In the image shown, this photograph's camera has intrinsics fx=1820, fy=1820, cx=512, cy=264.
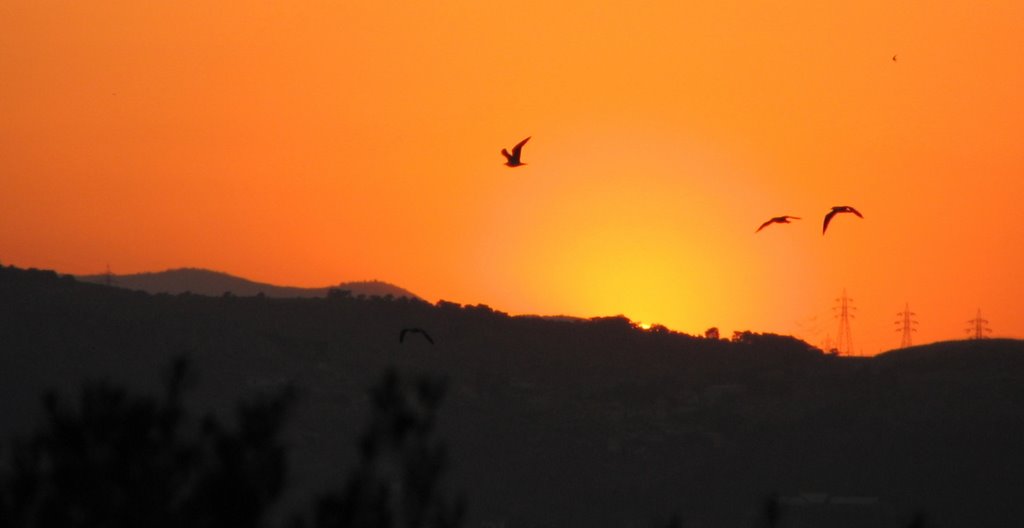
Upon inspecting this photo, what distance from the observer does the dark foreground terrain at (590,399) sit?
66562 mm

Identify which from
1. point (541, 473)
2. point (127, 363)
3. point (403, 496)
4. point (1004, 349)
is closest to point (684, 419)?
point (541, 473)

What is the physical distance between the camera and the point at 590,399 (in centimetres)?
8244

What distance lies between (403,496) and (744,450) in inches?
2431

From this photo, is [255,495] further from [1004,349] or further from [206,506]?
[1004,349]

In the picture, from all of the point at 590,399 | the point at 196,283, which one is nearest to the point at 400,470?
the point at 590,399

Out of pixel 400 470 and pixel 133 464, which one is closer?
pixel 133 464

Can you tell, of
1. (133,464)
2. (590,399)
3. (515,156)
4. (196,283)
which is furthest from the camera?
(196,283)

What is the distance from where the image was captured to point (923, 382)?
80.9 metres

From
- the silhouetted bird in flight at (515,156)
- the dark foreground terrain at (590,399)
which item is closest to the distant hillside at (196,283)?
the dark foreground terrain at (590,399)

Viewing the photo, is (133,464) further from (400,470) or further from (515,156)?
(515,156)

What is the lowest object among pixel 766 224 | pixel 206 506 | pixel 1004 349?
pixel 206 506

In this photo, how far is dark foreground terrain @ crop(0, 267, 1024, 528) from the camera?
218 feet

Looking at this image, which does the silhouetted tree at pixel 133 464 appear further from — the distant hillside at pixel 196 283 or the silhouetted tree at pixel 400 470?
the distant hillside at pixel 196 283

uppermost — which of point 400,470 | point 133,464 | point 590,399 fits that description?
point 590,399
